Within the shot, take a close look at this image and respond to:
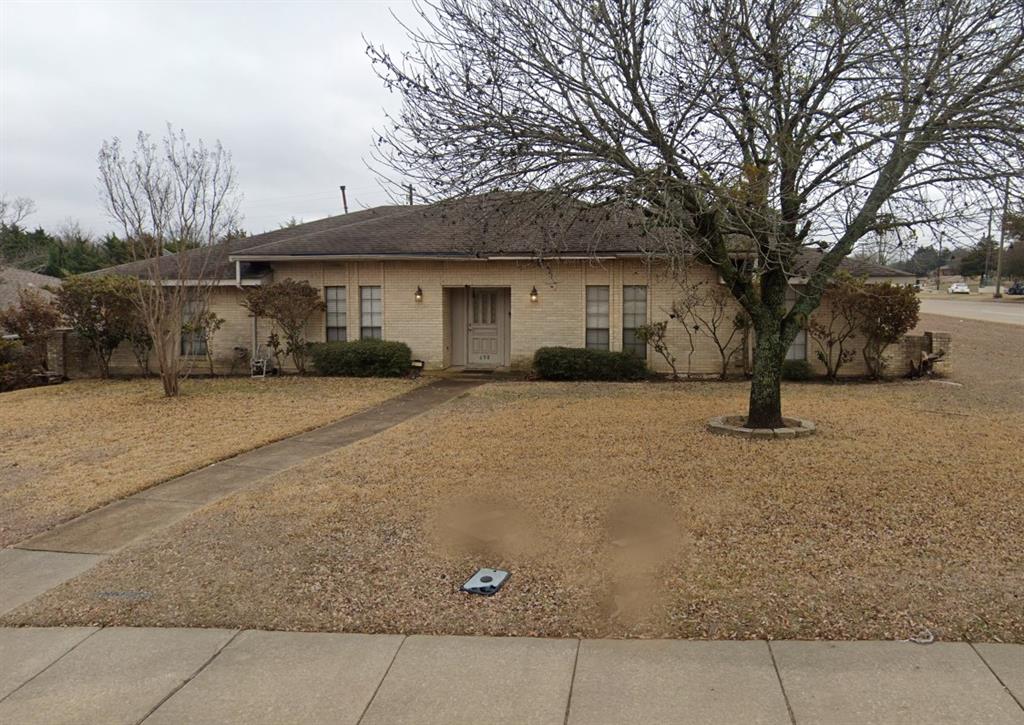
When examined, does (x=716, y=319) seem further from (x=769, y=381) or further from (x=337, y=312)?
(x=337, y=312)

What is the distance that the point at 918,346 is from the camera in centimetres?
1544

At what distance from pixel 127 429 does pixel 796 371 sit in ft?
41.8

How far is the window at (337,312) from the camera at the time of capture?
56.7 ft

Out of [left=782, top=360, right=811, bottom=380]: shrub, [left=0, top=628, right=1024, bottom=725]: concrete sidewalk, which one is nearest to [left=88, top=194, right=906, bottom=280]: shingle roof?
[left=782, top=360, right=811, bottom=380]: shrub

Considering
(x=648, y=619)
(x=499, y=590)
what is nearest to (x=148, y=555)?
(x=499, y=590)

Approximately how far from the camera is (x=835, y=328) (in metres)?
15.5

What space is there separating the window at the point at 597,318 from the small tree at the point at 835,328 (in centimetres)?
437

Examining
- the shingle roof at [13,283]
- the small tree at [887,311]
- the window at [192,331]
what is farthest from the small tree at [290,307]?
the shingle roof at [13,283]

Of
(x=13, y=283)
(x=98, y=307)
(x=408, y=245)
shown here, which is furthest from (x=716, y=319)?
(x=13, y=283)

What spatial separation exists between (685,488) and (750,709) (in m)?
3.53

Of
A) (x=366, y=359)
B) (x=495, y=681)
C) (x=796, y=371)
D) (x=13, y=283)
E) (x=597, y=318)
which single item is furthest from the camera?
(x=13, y=283)

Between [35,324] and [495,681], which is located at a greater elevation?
[35,324]

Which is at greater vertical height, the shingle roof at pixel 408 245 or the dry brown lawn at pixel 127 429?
the shingle roof at pixel 408 245

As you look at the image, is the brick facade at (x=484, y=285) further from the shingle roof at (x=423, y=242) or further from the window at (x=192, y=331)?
the shingle roof at (x=423, y=242)
